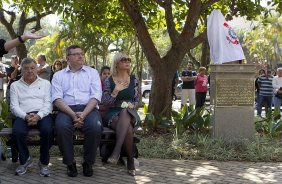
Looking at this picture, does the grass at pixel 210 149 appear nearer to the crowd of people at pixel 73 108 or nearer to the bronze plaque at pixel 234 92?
the bronze plaque at pixel 234 92

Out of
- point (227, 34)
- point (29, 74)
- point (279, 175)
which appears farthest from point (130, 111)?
point (227, 34)

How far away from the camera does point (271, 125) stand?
9.33 m

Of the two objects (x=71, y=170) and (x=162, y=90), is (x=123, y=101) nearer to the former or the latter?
(x=71, y=170)

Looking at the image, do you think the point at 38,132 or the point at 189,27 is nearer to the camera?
the point at 38,132

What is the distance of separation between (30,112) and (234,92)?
395cm

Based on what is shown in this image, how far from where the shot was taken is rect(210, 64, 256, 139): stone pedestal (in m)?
8.65

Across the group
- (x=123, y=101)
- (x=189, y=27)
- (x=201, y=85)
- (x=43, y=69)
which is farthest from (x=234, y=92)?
(x=201, y=85)

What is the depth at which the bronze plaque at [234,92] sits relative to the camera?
866 cm

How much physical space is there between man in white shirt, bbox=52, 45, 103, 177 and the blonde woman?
0.78 ft

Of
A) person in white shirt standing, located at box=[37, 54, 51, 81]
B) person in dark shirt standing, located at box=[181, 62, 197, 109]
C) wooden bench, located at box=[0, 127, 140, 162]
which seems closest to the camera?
wooden bench, located at box=[0, 127, 140, 162]

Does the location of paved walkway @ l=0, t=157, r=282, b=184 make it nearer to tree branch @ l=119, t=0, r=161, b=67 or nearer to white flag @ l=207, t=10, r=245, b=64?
white flag @ l=207, t=10, r=245, b=64

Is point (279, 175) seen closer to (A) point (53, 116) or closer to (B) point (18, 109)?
(A) point (53, 116)

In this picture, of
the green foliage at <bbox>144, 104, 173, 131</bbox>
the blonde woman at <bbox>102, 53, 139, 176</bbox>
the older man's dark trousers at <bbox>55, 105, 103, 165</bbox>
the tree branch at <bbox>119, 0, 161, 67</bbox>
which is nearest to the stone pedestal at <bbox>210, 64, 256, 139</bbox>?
the green foliage at <bbox>144, 104, 173, 131</bbox>

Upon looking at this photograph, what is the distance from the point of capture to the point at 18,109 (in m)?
6.26
